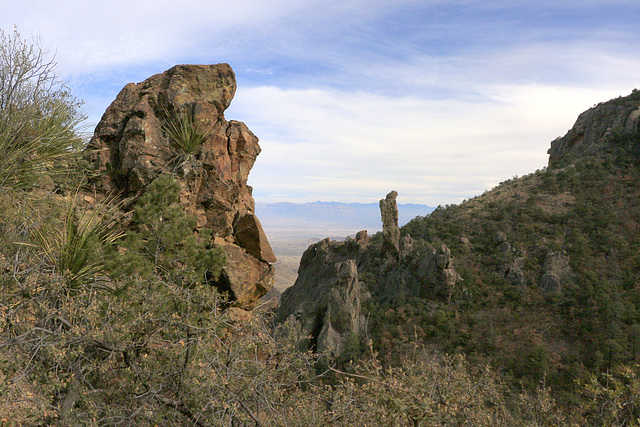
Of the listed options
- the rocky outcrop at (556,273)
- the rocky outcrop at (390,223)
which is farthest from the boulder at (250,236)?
the rocky outcrop at (556,273)

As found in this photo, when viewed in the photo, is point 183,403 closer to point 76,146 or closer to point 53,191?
point 53,191

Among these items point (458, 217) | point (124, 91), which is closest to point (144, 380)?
point (124, 91)

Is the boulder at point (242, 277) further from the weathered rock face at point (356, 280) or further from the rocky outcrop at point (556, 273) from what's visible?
the rocky outcrop at point (556, 273)

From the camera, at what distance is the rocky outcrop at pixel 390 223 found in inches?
1448

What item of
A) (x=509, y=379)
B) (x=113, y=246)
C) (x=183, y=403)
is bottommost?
(x=509, y=379)

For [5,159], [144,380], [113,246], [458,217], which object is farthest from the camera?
[458,217]

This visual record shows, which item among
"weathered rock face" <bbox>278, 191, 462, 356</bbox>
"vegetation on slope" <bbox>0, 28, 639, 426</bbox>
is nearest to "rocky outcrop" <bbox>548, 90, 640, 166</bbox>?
"weathered rock face" <bbox>278, 191, 462, 356</bbox>

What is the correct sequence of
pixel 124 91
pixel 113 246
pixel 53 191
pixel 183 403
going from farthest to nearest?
pixel 124 91
pixel 53 191
pixel 113 246
pixel 183 403

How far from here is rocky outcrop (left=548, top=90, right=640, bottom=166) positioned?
41719mm

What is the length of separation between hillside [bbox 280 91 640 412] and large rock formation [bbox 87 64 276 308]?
1844 centimetres

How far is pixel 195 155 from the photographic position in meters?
8.91

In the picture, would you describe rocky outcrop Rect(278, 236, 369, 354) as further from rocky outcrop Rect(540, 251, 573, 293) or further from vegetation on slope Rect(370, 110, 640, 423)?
rocky outcrop Rect(540, 251, 573, 293)

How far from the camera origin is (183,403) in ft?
15.4

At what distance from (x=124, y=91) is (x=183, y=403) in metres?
7.85
